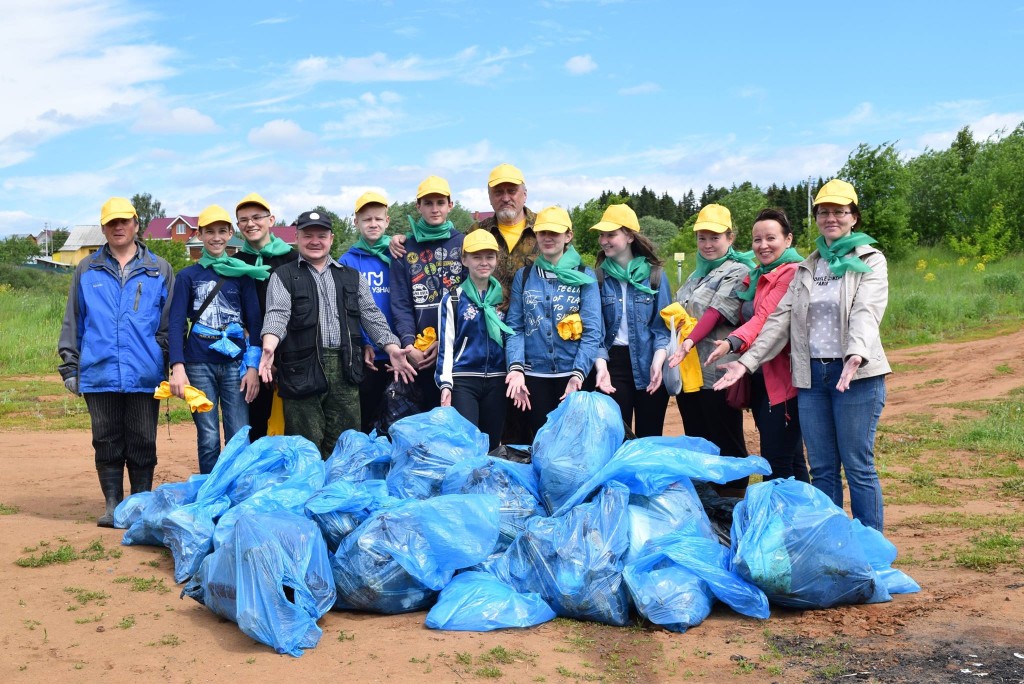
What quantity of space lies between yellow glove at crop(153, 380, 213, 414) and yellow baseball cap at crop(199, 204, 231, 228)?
3.13 feet

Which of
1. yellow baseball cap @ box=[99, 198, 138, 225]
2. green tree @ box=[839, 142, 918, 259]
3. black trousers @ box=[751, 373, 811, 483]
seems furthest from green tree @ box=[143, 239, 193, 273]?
black trousers @ box=[751, 373, 811, 483]

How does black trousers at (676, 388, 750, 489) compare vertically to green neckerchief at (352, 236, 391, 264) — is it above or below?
below

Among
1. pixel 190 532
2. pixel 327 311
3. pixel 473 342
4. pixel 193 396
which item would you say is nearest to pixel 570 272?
pixel 473 342

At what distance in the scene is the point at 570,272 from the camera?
5.25 metres

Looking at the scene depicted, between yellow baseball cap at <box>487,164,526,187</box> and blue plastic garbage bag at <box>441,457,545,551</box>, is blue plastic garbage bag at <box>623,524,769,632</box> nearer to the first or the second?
blue plastic garbage bag at <box>441,457,545,551</box>

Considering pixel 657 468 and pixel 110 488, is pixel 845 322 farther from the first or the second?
pixel 110 488

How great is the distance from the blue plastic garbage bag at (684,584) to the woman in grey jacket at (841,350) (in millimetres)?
802

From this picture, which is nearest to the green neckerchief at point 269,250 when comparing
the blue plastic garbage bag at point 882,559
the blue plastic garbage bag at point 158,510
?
the blue plastic garbage bag at point 158,510

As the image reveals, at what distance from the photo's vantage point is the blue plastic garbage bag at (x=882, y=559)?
14.5 ft

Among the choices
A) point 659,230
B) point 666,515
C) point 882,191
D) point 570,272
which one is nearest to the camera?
point 666,515

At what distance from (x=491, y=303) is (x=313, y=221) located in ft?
3.64

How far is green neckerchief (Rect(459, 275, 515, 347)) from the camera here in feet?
17.3

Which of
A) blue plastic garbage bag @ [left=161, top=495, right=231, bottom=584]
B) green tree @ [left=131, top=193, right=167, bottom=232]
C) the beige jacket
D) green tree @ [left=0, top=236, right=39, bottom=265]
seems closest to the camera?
the beige jacket

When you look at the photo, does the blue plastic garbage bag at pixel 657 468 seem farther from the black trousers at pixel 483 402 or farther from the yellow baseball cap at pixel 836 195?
the yellow baseball cap at pixel 836 195
